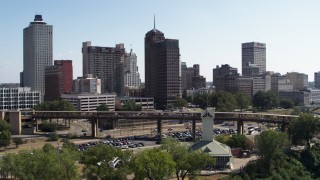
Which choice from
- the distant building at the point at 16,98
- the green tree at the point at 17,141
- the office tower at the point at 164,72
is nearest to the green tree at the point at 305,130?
the green tree at the point at 17,141

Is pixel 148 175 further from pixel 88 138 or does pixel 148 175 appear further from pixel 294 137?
pixel 88 138

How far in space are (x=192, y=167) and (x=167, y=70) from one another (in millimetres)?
119820

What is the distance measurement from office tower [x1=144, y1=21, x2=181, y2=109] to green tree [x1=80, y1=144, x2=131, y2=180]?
11987cm

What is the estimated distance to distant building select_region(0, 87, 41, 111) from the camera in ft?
512

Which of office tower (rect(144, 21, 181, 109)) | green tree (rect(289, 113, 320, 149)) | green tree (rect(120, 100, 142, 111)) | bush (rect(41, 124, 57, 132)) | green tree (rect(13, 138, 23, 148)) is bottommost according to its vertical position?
green tree (rect(13, 138, 23, 148))

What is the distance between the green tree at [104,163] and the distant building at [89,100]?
4130 inches

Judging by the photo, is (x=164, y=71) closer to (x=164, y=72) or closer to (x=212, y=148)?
(x=164, y=72)

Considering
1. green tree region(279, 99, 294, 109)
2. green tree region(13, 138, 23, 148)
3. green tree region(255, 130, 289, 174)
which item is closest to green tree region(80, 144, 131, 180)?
green tree region(255, 130, 289, 174)

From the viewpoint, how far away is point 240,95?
16125 centimetres

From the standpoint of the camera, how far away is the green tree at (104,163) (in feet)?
148

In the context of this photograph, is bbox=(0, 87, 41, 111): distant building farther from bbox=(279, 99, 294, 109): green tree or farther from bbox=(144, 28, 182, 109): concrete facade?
bbox=(279, 99, 294, 109): green tree

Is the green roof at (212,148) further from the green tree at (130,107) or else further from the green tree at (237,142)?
the green tree at (130,107)

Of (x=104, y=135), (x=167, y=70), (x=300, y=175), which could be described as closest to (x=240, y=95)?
(x=167, y=70)

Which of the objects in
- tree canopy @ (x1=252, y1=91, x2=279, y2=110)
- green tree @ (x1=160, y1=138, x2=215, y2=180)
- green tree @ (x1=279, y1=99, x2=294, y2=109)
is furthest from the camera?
green tree @ (x1=279, y1=99, x2=294, y2=109)
